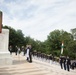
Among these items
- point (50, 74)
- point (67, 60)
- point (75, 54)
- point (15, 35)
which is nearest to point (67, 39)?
point (75, 54)

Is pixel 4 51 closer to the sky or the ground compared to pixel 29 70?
closer to the sky

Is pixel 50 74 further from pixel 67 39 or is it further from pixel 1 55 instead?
pixel 67 39

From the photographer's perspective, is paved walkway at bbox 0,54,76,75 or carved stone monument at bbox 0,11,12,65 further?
carved stone monument at bbox 0,11,12,65

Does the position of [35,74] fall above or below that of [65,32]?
below

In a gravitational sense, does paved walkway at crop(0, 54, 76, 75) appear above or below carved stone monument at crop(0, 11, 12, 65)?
below

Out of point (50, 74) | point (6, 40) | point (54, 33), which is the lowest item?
point (50, 74)

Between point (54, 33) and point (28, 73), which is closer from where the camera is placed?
point (28, 73)

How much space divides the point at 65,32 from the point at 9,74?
263 feet

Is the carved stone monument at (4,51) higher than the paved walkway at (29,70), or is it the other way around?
the carved stone monument at (4,51)

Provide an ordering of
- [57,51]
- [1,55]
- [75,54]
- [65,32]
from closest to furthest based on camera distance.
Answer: [1,55], [75,54], [57,51], [65,32]

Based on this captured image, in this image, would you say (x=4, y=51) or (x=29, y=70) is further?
(x=4, y=51)

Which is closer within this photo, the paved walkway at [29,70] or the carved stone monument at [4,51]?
the paved walkway at [29,70]

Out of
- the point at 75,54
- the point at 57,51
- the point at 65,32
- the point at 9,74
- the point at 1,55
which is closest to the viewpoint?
the point at 9,74

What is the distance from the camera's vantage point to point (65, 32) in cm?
9575
